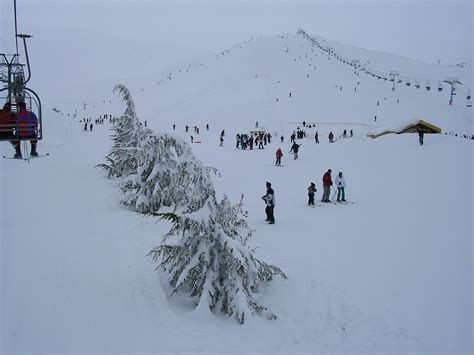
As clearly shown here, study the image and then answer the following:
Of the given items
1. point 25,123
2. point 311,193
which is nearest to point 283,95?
point 311,193

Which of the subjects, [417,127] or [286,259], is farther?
[417,127]

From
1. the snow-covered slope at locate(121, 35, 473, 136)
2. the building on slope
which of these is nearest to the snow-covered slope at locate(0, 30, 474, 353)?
the building on slope

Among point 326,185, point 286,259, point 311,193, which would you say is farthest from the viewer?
point 326,185

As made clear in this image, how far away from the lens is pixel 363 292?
28.5 ft

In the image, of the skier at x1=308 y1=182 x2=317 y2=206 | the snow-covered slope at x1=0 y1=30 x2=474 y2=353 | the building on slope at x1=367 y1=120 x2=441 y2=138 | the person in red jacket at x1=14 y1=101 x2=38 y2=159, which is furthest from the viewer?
the building on slope at x1=367 y1=120 x2=441 y2=138

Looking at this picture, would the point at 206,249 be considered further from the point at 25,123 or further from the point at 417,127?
the point at 417,127

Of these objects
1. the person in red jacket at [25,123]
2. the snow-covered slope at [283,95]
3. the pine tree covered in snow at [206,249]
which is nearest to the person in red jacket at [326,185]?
the pine tree covered in snow at [206,249]

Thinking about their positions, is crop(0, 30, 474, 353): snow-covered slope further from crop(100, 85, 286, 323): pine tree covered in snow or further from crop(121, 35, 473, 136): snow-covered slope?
crop(121, 35, 473, 136): snow-covered slope

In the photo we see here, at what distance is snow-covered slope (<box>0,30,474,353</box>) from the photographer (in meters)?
6.88

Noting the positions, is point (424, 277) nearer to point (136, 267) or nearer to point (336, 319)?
point (336, 319)

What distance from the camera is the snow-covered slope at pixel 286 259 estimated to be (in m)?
6.88

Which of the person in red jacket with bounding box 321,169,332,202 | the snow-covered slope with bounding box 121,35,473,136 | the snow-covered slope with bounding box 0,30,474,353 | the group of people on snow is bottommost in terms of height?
the snow-covered slope with bounding box 0,30,474,353

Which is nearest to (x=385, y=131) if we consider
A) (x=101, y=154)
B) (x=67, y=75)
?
(x=101, y=154)

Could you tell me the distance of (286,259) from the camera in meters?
10.6
